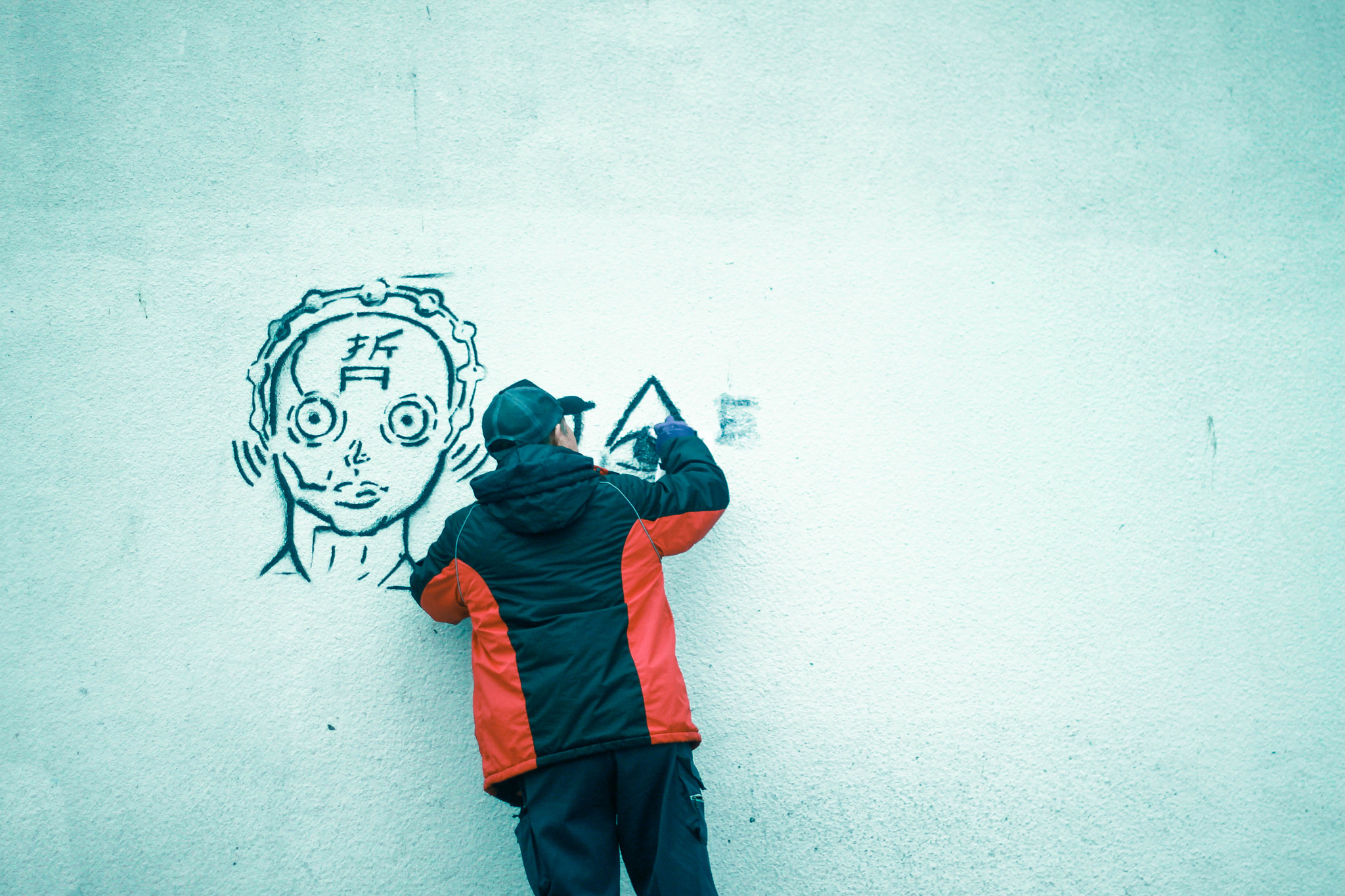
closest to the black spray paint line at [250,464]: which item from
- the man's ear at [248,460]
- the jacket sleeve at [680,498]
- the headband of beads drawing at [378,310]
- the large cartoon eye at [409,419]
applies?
the man's ear at [248,460]

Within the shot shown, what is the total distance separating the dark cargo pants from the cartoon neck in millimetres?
945

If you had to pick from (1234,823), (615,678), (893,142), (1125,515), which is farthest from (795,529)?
(1234,823)

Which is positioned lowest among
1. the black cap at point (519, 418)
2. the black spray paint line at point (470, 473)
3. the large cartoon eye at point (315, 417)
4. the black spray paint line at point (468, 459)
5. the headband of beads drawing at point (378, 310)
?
the black spray paint line at point (470, 473)

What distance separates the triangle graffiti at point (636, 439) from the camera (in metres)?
2.49

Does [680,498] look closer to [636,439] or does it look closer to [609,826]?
[636,439]

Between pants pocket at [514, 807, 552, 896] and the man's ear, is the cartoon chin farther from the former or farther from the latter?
pants pocket at [514, 807, 552, 896]

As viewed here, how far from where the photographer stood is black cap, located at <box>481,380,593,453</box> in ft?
6.53

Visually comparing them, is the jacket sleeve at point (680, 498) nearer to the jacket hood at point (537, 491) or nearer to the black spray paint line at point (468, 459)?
the jacket hood at point (537, 491)

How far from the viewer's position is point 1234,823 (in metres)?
2.50

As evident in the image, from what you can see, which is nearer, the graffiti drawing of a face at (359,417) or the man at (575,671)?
the man at (575,671)

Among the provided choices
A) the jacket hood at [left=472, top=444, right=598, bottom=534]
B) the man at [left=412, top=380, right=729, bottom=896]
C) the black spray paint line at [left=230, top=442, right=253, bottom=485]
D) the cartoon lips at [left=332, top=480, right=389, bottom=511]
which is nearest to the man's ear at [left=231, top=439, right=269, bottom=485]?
the black spray paint line at [left=230, top=442, right=253, bottom=485]

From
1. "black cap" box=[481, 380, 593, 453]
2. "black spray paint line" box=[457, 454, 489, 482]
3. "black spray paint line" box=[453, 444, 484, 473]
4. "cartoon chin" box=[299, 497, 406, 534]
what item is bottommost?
"cartoon chin" box=[299, 497, 406, 534]

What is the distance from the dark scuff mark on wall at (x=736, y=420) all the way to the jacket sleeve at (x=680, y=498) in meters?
0.31

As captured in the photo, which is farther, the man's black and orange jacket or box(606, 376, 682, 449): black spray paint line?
box(606, 376, 682, 449): black spray paint line
